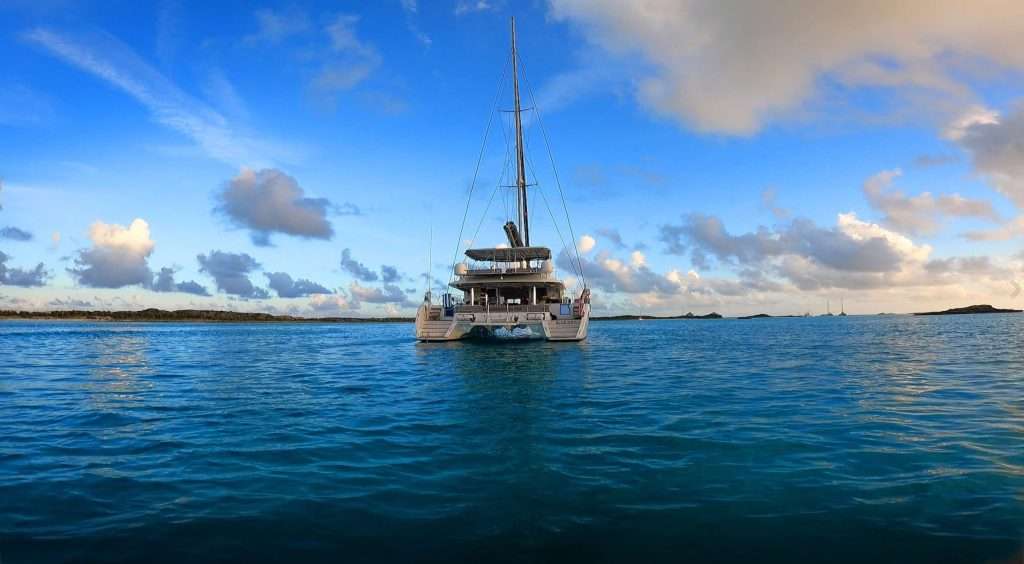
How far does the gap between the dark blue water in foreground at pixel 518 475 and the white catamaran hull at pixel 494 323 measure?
64.3ft

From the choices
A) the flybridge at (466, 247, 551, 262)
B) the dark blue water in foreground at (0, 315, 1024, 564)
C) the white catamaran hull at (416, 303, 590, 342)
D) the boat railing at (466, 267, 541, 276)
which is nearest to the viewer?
the dark blue water in foreground at (0, 315, 1024, 564)

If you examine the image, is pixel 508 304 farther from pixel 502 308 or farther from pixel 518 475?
pixel 518 475

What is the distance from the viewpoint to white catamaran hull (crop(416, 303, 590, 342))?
33.6 metres

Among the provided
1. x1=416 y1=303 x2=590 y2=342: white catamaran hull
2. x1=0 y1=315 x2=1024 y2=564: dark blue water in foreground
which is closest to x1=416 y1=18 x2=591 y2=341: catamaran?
x1=416 y1=303 x2=590 y2=342: white catamaran hull

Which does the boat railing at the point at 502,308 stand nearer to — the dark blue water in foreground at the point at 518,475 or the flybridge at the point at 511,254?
the flybridge at the point at 511,254

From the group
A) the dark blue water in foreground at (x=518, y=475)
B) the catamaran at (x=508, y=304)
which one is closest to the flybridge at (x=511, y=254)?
the catamaran at (x=508, y=304)

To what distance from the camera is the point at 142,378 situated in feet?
58.1

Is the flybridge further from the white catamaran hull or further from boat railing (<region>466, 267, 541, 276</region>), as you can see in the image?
the white catamaran hull

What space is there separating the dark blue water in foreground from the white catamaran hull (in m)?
19.6

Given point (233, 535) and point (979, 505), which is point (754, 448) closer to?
point (979, 505)

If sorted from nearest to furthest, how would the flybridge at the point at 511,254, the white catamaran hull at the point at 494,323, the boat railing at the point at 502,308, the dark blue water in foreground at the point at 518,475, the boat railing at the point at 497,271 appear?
the dark blue water in foreground at the point at 518,475, the white catamaran hull at the point at 494,323, the boat railing at the point at 502,308, the boat railing at the point at 497,271, the flybridge at the point at 511,254

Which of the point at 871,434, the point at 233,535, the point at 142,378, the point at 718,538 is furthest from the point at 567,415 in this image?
the point at 142,378

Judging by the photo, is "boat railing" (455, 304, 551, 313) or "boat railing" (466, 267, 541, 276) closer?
"boat railing" (455, 304, 551, 313)

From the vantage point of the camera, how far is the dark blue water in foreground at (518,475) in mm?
4688
